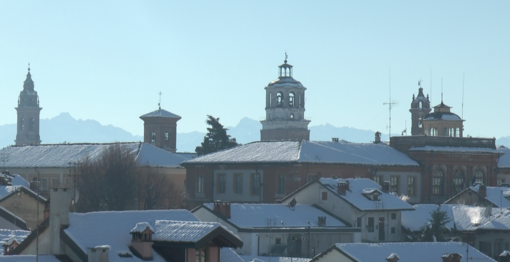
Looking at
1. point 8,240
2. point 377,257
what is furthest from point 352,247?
point 8,240

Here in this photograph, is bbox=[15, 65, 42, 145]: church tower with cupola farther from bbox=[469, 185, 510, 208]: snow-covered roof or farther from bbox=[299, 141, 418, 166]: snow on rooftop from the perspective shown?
bbox=[469, 185, 510, 208]: snow-covered roof

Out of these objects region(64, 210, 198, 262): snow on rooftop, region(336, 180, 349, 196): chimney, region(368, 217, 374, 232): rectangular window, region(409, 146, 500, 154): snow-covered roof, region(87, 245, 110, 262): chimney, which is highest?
region(409, 146, 500, 154): snow-covered roof

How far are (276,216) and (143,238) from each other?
118 feet

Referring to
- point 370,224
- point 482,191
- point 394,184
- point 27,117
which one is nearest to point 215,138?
point 394,184

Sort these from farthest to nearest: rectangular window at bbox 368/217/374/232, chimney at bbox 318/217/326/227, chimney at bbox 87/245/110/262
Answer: rectangular window at bbox 368/217/374/232 < chimney at bbox 318/217/326/227 < chimney at bbox 87/245/110/262

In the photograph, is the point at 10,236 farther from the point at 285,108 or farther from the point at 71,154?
the point at 285,108

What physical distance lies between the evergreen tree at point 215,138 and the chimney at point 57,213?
92.5 meters

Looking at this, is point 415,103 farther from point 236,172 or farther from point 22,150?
point 236,172

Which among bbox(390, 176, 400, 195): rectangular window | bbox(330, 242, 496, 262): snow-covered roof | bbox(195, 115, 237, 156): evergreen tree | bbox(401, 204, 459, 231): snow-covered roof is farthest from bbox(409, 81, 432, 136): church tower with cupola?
bbox(330, 242, 496, 262): snow-covered roof

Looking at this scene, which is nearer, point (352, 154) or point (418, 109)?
point (352, 154)

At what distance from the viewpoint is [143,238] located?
3212 centimetres

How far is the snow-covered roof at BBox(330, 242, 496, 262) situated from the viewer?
44.6 metres

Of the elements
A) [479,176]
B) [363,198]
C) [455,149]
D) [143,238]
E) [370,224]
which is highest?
[455,149]

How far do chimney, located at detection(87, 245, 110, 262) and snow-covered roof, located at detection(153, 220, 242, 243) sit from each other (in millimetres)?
1901
